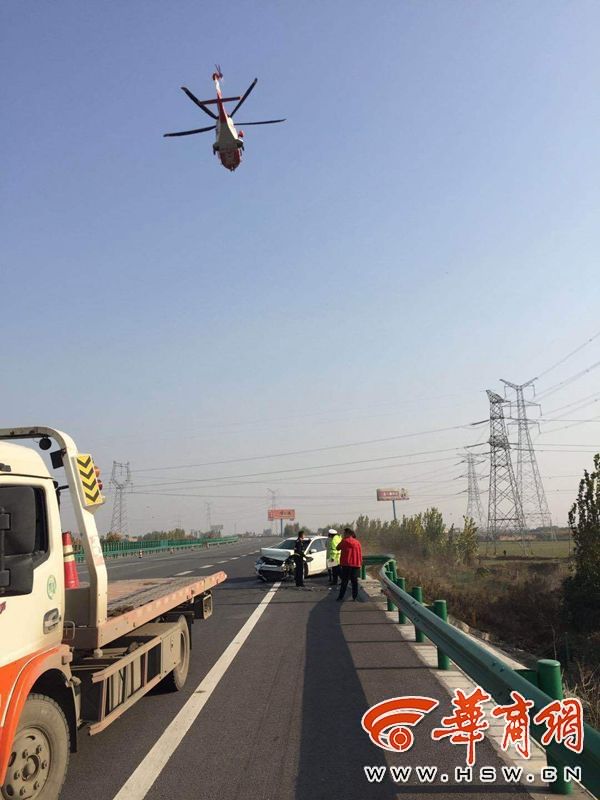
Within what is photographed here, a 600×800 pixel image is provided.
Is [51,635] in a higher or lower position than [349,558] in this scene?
higher

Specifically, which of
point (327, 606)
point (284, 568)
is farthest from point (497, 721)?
point (284, 568)

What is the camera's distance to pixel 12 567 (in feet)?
13.2

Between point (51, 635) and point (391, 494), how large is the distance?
497ft

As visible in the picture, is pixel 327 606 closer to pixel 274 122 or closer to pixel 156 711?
pixel 156 711

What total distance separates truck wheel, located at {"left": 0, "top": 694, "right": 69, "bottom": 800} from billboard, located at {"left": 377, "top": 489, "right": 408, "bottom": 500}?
149 meters

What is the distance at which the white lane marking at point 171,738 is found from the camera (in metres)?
4.62

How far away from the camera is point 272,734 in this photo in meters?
5.77

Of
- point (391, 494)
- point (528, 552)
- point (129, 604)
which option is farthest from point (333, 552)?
point (391, 494)

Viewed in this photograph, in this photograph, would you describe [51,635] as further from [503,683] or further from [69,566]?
[503,683]

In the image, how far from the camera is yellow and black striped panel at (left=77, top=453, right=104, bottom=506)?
5.55m

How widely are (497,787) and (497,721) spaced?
155 cm

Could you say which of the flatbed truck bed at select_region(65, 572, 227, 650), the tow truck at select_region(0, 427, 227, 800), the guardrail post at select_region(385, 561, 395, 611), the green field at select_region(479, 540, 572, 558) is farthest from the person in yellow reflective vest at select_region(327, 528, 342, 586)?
the green field at select_region(479, 540, 572, 558)

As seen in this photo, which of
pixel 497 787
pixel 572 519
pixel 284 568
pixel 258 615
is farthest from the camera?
pixel 572 519

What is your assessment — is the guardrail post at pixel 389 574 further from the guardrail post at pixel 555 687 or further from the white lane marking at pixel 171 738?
the guardrail post at pixel 555 687
